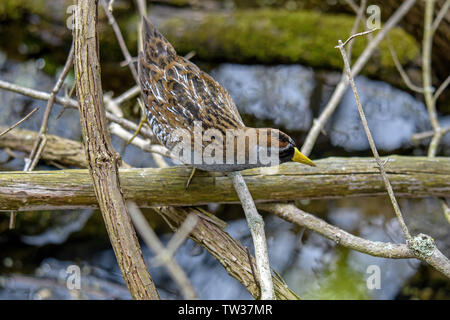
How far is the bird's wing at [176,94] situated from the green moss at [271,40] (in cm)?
185

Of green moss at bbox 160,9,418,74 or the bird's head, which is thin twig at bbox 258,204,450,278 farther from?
green moss at bbox 160,9,418,74

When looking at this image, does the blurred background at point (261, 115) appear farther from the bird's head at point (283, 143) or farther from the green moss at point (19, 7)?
the bird's head at point (283, 143)

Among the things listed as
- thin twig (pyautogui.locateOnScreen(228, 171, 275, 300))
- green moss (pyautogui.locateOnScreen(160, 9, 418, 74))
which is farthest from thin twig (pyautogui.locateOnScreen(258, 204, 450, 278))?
green moss (pyautogui.locateOnScreen(160, 9, 418, 74))

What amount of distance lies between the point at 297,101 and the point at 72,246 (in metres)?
2.45

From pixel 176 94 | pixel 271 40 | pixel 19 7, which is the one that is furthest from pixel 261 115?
pixel 19 7

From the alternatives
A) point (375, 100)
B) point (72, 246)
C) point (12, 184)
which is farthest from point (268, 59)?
point (12, 184)

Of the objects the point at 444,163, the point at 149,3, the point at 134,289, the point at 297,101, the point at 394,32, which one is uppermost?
the point at 149,3

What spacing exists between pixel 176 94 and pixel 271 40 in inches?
93.8

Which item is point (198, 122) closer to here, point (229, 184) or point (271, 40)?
point (229, 184)

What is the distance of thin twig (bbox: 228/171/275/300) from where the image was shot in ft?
7.03

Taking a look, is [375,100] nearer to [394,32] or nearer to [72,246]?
[394,32]

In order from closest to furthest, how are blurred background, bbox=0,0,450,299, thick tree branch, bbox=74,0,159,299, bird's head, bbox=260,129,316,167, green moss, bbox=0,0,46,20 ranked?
thick tree branch, bbox=74,0,159,299 → bird's head, bbox=260,129,316,167 → blurred background, bbox=0,0,450,299 → green moss, bbox=0,0,46,20

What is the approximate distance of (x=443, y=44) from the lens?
4.43 m

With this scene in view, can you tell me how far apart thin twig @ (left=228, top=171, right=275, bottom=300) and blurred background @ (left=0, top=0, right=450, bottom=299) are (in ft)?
4.12
